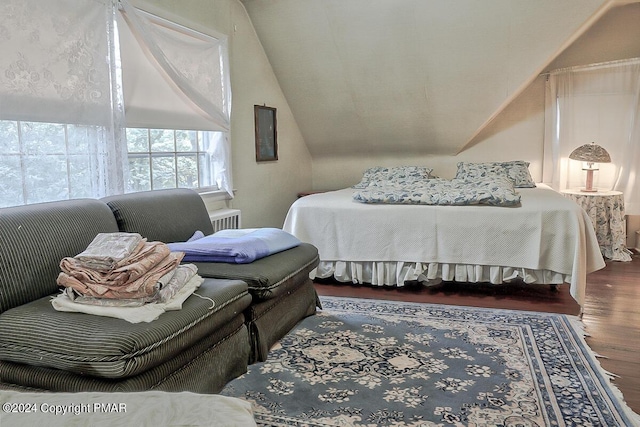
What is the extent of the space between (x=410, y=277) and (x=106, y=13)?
8.82 feet

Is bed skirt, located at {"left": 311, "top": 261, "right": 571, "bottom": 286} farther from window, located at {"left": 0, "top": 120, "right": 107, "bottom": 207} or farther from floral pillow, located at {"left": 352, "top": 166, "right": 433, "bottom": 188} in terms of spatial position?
window, located at {"left": 0, "top": 120, "right": 107, "bottom": 207}

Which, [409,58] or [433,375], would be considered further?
[409,58]

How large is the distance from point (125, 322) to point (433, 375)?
143 centimetres

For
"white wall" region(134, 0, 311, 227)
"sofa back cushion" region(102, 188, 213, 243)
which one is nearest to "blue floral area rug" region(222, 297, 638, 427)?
"sofa back cushion" region(102, 188, 213, 243)

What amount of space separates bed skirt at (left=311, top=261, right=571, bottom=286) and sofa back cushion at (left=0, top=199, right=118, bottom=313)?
6.85 feet

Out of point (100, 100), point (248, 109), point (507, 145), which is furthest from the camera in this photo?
point (507, 145)

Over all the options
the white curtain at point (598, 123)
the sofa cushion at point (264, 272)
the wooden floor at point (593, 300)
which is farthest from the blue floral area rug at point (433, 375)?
the white curtain at point (598, 123)

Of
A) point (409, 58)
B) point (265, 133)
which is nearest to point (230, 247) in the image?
point (265, 133)

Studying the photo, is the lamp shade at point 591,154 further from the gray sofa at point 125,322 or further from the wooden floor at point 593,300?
the gray sofa at point 125,322

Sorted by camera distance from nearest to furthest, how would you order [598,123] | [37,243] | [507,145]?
[37,243], [598,123], [507,145]

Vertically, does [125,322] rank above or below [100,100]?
below

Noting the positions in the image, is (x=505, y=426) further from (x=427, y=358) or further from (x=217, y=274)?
(x=217, y=274)

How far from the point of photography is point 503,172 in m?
5.07

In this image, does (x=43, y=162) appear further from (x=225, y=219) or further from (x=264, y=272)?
(x=225, y=219)
